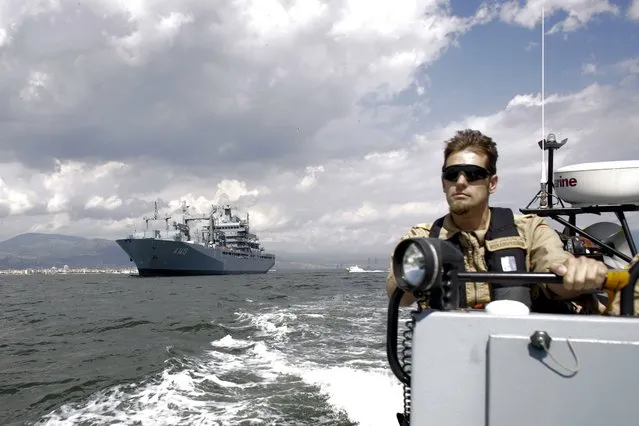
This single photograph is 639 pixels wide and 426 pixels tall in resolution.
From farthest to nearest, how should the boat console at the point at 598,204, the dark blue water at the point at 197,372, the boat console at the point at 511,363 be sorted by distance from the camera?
the dark blue water at the point at 197,372 → the boat console at the point at 598,204 → the boat console at the point at 511,363

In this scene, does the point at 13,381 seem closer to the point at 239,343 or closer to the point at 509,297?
the point at 239,343

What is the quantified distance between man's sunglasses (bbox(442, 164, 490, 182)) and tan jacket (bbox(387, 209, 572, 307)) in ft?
1.07

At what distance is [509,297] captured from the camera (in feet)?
8.24

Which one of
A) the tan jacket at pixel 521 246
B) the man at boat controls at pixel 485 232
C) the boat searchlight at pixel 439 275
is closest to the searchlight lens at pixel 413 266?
the boat searchlight at pixel 439 275

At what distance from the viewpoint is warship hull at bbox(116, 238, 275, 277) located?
79.8m

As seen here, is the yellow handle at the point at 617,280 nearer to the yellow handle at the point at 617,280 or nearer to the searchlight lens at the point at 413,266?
the yellow handle at the point at 617,280

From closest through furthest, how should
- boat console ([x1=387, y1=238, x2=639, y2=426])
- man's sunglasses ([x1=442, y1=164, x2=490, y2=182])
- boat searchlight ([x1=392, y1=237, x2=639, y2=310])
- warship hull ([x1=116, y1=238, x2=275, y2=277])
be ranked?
boat console ([x1=387, y1=238, x2=639, y2=426]) → boat searchlight ([x1=392, y1=237, x2=639, y2=310]) → man's sunglasses ([x1=442, y1=164, x2=490, y2=182]) → warship hull ([x1=116, y1=238, x2=275, y2=277])

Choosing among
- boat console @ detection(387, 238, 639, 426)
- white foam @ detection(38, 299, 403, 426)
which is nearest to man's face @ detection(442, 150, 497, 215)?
boat console @ detection(387, 238, 639, 426)

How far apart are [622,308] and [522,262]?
71cm

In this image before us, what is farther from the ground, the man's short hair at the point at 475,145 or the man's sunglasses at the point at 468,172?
the man's short hair at the point at 475,145

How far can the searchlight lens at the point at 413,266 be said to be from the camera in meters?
1.78

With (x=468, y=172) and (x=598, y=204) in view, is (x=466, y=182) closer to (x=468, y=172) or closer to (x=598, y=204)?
(x=468, y=172)

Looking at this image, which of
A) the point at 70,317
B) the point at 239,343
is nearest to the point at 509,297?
the point at 239,343

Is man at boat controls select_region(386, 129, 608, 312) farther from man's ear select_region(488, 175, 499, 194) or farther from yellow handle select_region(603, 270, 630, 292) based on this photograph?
yellow handle select_region(603, 270, 630, 292)
